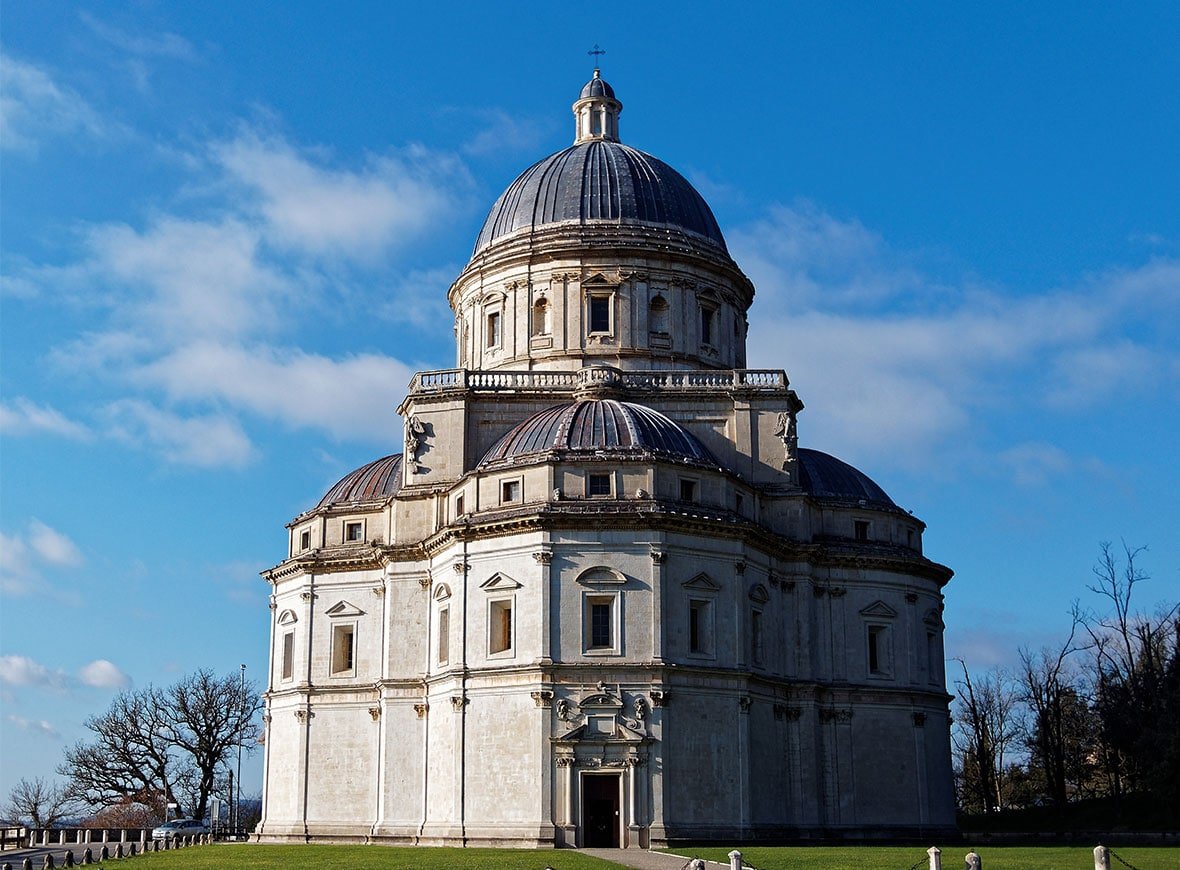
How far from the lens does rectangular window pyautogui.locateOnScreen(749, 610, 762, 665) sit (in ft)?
173

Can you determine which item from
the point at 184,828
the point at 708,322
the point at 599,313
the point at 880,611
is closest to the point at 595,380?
the point at 599,313

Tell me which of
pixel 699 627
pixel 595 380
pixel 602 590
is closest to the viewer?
pixel 602 590

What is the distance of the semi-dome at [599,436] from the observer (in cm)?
5043

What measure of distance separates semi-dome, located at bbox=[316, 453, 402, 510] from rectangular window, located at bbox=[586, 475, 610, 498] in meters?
11.8

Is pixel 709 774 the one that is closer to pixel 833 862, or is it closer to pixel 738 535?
pixel 738 535

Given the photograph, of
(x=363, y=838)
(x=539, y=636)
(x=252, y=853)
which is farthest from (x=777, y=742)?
(x=252, y=853)

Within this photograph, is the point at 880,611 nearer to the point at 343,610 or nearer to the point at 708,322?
the point at 708,322

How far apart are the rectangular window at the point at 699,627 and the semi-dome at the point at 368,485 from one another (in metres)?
14.9

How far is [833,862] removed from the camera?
36.1 meters

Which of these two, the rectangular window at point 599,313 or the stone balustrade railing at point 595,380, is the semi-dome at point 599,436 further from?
the rectangular window at point 599,313

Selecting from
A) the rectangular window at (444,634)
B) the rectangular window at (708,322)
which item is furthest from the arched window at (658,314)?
the rectangular window at (444,634)

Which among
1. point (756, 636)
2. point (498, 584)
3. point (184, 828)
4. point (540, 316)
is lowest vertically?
point (184, 828)

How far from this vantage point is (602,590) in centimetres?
4934

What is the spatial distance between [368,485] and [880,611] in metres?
21.6
